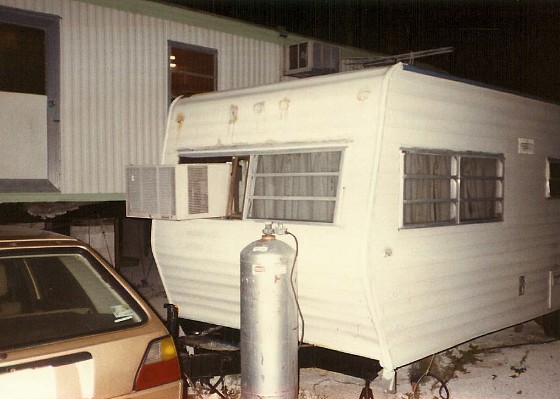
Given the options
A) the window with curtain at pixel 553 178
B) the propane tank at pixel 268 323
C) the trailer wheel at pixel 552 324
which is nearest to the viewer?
the propane tank at pixel 268 323

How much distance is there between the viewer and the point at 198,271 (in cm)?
583

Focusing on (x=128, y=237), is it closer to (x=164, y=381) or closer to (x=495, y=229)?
(x=495, y=229)

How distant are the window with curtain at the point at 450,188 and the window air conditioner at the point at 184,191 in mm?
1902

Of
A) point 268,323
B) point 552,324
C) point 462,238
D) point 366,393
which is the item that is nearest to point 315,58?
point 462,238

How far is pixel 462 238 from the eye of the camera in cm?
539

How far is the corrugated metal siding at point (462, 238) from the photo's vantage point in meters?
4.61

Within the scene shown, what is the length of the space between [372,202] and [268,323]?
1.27 m

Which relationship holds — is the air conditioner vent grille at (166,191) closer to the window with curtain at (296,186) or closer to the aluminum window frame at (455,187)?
the window with curtain at (296,186)

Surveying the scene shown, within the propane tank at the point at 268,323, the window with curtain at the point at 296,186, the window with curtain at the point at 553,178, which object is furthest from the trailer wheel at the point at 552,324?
the propane tank at the point at 268,323

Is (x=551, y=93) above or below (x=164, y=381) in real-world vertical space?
above

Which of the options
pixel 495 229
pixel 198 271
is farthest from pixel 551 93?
pixel 198 271

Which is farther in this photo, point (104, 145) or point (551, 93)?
point (551, 93)

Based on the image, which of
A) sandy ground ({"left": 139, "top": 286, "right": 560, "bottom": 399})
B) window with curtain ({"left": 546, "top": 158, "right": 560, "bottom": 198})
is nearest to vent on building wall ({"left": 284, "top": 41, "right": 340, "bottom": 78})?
window with curtain ({"left": 546, "top": 158, "right": 560, "bottom": 198})

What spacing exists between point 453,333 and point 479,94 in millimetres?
2300
